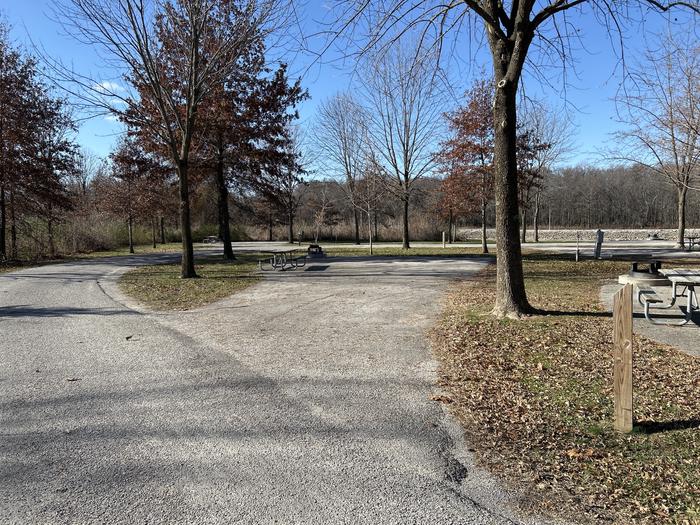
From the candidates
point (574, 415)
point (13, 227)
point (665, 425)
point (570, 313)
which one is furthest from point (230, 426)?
point (13, 227)

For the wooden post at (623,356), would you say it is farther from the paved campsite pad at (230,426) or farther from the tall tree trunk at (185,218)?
the tall tree trunk at (185,218)

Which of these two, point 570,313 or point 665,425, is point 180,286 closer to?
point 570,313

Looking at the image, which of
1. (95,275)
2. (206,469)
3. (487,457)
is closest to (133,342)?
(206,469)

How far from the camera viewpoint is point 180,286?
1164cm

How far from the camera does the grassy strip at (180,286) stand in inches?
379

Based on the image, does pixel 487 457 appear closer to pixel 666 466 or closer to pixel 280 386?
pixel 666 466

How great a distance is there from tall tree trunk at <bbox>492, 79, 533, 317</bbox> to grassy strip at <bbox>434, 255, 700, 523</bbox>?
18.4 inches

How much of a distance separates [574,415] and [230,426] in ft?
8.84

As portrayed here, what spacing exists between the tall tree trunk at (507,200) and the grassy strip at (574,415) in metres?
0.47

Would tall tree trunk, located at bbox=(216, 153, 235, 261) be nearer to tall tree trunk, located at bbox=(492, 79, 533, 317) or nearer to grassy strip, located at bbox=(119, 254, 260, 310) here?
grassy strip, located at bbox=(119, 254, 260, 310)

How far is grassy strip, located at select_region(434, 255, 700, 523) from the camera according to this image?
8.91ft

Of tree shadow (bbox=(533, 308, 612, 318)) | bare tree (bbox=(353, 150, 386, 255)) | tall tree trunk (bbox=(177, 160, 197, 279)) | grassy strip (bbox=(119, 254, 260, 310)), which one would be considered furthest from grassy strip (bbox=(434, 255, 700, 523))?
bare tree (bbox=(353, 150, 386, 255))

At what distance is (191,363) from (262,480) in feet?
9.10

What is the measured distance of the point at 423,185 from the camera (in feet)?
135
